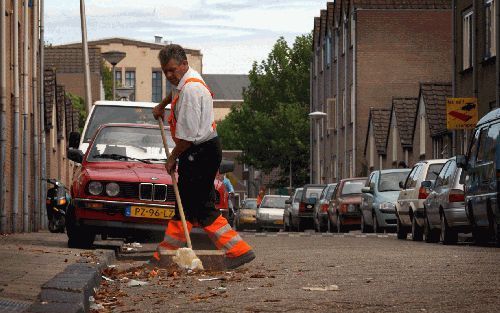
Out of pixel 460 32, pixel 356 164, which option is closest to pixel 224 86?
pixel 356 164

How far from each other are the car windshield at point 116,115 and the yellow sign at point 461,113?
20.1ft

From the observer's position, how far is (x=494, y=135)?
18938 mm

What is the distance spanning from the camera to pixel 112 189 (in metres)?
17.4

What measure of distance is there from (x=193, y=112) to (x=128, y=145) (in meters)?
6.71

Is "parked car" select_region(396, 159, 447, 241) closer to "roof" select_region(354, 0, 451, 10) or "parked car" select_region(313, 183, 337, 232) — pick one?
"parked car" select_region(313, 183, 337, 232)

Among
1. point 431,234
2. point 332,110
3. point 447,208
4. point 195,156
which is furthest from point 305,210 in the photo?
point 195,156

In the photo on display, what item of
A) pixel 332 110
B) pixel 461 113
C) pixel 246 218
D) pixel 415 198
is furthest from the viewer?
pixel 332 110

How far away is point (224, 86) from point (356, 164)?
119 m

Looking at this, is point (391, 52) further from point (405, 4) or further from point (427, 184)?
point (427, 184)

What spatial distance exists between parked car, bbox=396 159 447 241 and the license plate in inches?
346

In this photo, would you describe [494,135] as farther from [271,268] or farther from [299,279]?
[299,279]

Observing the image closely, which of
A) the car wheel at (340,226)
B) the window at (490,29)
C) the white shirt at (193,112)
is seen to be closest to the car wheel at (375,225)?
the car wheel at (340,226)

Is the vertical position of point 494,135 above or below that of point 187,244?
above

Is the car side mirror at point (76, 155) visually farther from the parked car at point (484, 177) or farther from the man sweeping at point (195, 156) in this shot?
the man sweeping at point (195, 156)
